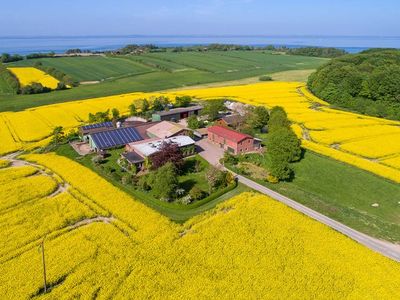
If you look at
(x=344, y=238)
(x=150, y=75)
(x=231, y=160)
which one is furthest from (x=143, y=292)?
(x=150, y=75)

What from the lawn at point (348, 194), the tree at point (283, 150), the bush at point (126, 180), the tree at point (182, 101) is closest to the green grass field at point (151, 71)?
the tree at point (182, 101)

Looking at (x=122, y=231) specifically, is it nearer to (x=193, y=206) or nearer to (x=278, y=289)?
(x=193, y=206)

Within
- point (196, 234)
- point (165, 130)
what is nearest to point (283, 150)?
point (165, 130)

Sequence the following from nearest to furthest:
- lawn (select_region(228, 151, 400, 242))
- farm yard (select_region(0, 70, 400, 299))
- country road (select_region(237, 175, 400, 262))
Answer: farm yard (select_region(0, 70, 400, 299)) < country road (select_region(237, 175, 400, 262)) < lawn (select_region(228, 151, 400, 242))

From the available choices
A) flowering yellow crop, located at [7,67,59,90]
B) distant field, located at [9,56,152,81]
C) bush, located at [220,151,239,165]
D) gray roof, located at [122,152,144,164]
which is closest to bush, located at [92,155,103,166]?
gray roof, located at [122,152,144,164]

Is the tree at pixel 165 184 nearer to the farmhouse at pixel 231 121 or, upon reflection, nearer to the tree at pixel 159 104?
the farmhouse at pixel 231 121

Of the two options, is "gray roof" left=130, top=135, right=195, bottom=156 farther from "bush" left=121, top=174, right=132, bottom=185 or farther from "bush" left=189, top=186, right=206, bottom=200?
"bush" left=189, top=186, right=206, bottom=200
